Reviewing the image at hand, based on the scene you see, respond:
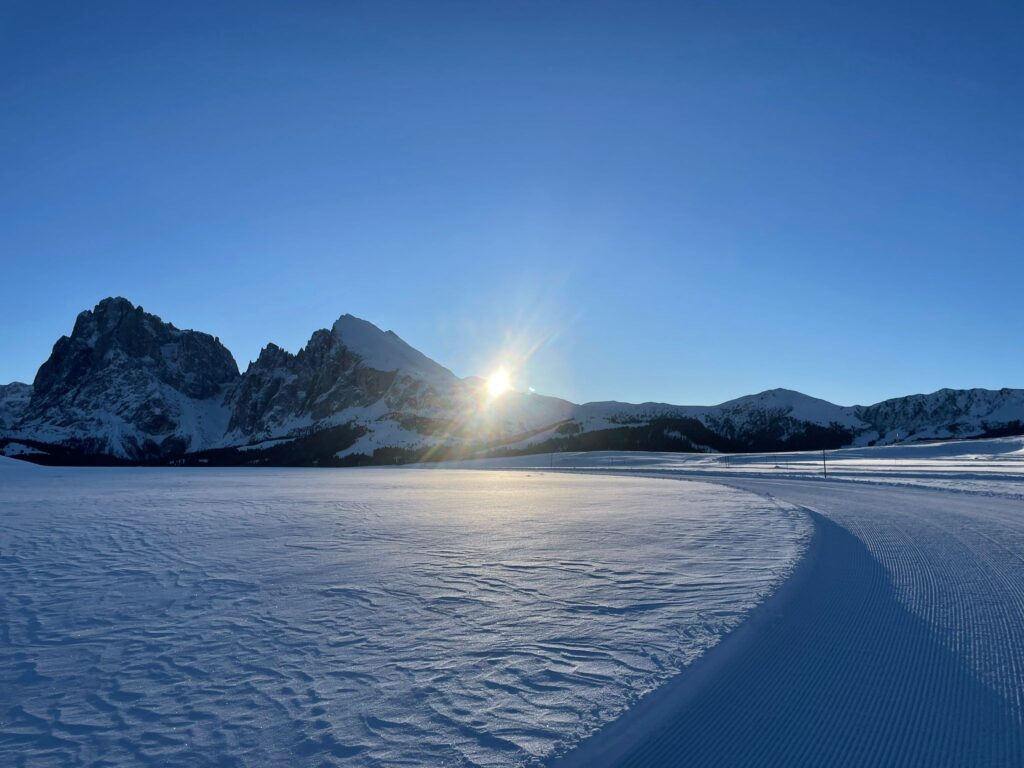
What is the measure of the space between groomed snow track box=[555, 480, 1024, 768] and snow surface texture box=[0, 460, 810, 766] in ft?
1.17

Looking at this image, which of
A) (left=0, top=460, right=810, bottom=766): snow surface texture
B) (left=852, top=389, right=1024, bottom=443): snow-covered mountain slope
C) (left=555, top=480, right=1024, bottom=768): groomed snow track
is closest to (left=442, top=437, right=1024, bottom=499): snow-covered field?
(left=555, top=480, right=1024, bottom=768): groomed snow track

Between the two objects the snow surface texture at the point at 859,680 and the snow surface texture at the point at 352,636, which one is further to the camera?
the snow surface texture at the point at 352,636

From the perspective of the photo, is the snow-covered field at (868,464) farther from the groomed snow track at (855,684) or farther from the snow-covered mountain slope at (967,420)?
the snow-covered mountain slope at (967,420)

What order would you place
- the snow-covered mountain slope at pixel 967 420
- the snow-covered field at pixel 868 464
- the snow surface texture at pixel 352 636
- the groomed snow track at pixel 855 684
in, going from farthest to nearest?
the snow-covered mountain slope at pixel 967 420, the snow-covered field at pixel 868 464, the snow surface texture at pixel 352 636, the groomed snow track at pixel 855 684

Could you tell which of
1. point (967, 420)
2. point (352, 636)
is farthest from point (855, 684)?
point (967, 420)

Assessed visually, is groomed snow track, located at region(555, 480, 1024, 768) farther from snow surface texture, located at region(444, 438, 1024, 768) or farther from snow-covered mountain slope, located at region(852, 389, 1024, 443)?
snow-covered mountain slope, located at region(852, 389, 1024, 443)

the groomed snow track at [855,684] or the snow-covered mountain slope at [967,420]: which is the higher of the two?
the snow-covered mountain slope at [967,420]

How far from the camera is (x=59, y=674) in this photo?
235 inches

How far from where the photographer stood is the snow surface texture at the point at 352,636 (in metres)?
4.59

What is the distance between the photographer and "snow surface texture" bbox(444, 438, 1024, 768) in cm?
428

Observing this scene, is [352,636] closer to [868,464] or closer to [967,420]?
[868,464]

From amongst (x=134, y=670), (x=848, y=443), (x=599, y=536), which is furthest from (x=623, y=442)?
(x=134, y=670)

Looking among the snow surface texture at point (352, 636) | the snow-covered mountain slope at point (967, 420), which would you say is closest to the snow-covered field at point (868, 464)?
the snow surface texture at point (352, 636)

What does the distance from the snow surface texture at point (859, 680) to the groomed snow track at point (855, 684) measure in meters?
0.01
